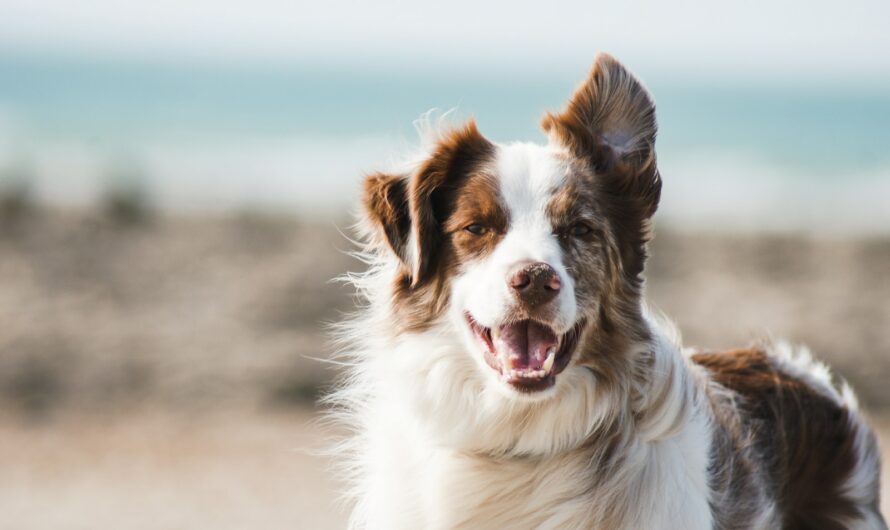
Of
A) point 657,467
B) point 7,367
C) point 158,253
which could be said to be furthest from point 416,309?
point 158,253

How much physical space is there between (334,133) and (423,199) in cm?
3797

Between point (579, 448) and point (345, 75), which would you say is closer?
point (579, 448)

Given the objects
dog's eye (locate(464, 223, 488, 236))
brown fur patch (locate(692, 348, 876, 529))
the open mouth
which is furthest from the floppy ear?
brown fur patch (locate(692, 348, 876, 529))

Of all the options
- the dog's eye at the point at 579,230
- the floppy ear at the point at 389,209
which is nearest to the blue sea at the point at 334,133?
the floppy ear at the point at 389,209

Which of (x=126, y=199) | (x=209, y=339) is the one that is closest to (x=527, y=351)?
(x=209, y=339)

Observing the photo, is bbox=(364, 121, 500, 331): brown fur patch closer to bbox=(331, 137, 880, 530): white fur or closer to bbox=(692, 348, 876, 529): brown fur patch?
bbox=(331, 137, 880, 530): white fur

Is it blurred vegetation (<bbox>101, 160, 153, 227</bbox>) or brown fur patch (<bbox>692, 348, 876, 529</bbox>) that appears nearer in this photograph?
brown fur patch (<bbox>692, 348, 876, 529</bbox>)

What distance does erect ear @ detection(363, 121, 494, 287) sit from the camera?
14.0ft

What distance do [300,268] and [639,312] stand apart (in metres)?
9.85

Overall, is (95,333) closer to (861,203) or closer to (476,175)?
(476,175)

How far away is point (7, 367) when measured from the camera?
11.8 m

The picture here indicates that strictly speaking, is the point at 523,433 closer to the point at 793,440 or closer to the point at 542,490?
the point at 542,490

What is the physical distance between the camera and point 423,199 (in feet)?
14.2

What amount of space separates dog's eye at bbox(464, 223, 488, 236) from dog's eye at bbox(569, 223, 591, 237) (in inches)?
12.4
